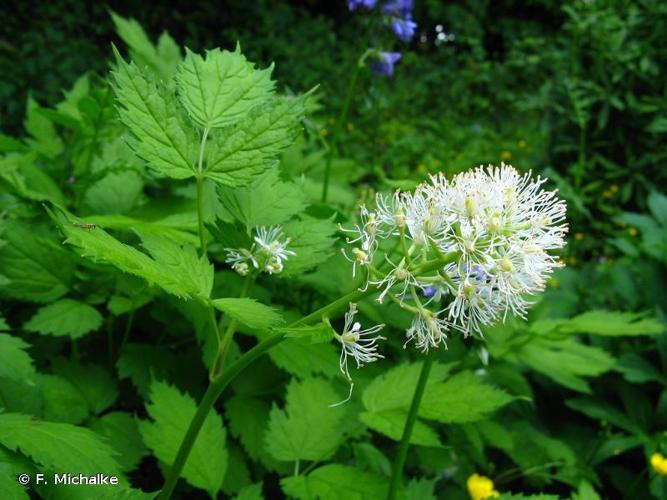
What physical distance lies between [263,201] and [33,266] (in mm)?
700

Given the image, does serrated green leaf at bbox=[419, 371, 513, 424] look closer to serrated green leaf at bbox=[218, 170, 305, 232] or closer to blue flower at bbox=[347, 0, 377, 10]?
serrated green leaf at bbox=[218, 170, 305, 232]

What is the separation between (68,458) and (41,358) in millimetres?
754

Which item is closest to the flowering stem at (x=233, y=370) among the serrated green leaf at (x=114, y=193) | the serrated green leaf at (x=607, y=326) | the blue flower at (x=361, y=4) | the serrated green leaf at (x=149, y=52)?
the serrated green leaf at (x=114, y=193)

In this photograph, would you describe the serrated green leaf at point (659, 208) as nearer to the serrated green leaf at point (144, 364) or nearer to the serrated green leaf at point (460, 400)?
the serrated green leaf at point (460, 400)

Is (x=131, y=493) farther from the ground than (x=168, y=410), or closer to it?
closer to it

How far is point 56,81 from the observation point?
673 centimetres

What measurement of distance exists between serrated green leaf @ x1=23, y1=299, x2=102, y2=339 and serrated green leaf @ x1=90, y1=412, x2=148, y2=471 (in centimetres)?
21

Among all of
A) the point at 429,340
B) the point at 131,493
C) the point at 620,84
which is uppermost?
the point at 620,84

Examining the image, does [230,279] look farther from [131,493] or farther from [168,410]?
[131,493]

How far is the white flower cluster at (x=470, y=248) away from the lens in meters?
0.95

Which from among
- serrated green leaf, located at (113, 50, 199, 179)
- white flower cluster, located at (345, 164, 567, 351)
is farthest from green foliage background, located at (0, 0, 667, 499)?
white flower cluster, located at (345, 164, 567, 351)

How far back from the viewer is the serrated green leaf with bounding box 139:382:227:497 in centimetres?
133

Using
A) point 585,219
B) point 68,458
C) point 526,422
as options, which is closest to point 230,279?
point 68,458

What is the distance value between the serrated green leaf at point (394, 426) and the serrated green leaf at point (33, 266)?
0.80m
